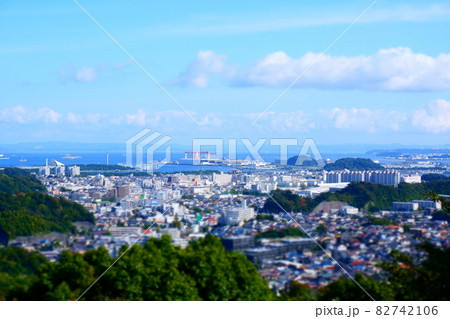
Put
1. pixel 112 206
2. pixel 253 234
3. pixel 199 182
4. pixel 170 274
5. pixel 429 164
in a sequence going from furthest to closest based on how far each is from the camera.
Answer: pixel 429 164, pixel 199 182, pixel 112 206, pixel 253 234, pixel 170 274

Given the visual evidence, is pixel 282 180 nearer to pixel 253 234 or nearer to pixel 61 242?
pixel 253 234

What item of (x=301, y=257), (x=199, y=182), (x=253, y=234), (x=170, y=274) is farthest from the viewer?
(x=199, y=182)

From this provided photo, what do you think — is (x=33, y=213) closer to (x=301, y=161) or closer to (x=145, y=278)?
(x=145, y=278)

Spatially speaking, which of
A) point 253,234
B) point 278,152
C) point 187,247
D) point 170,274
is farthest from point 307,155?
point 170,274

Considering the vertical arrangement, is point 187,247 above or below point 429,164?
below

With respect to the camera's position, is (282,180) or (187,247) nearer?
(187,247)

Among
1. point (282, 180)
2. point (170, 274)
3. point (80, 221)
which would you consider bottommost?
point (170, 274)

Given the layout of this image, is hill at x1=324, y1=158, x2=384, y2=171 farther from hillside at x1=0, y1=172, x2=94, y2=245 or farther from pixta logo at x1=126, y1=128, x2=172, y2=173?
hillside at x1=0, y1=172, x2=94, y2=245

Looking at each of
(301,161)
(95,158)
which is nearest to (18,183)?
(95,158)
